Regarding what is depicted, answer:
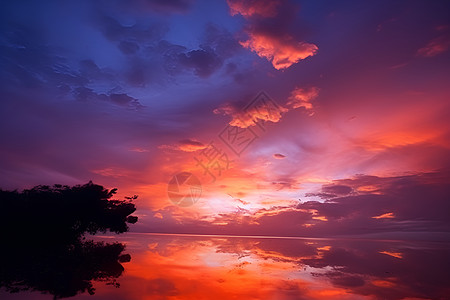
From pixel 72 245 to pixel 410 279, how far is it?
42124 millimetres

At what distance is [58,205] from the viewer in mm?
22625

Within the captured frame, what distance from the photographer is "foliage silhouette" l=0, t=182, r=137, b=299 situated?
60.2 ft

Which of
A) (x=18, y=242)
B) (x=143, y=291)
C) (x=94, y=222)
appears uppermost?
(x=94, y=222)

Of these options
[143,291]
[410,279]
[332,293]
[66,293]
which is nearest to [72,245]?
[66,293]

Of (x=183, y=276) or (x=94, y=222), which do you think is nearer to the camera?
(x=94, y=222)

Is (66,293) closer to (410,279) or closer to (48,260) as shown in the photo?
(48,260)

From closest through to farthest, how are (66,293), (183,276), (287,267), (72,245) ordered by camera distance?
(66,293) → (72,245) → (183,276) → (287,267)

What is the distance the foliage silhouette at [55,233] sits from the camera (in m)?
18.3

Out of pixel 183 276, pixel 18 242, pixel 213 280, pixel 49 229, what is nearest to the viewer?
pixel 18 242

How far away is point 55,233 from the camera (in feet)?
73.4

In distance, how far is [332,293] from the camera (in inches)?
1045

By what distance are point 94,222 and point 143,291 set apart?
888cm

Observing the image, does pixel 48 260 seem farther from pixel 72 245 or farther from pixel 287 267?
pixel 287 267

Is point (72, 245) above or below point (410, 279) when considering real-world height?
above
